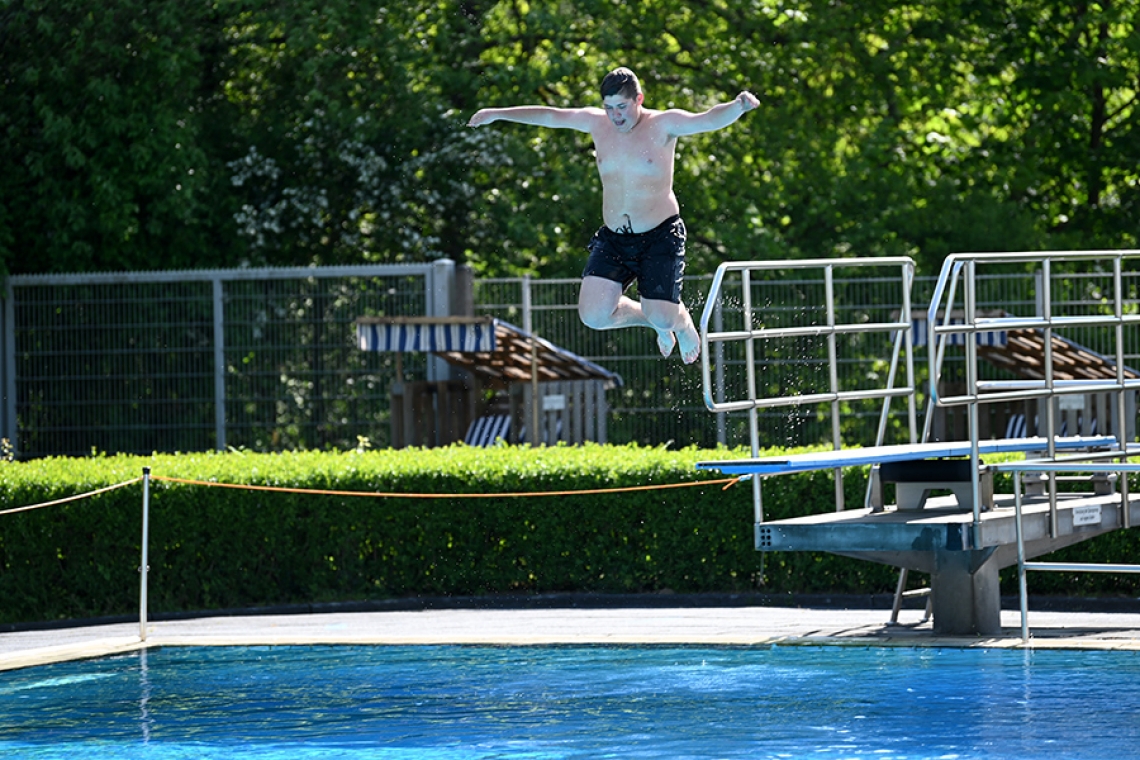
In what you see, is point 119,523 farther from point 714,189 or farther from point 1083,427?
point 714,189

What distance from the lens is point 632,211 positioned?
1062 cm

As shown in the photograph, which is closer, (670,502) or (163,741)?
(163,741)

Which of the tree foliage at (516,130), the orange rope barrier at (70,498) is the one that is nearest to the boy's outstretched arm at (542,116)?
the orange rope barrier at (70,498)

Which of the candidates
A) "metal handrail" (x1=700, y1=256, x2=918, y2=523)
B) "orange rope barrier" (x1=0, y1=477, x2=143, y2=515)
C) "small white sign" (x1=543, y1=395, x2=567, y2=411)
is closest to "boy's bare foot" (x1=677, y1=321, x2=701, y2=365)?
"metal handrail" (x1=700, y1=256, x2=918, y2=523)

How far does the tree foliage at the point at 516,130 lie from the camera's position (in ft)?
78.7

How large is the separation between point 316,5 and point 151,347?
22.2 ft

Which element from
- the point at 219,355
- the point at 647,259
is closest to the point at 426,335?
the point at 219,355

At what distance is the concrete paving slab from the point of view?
11.8 metres

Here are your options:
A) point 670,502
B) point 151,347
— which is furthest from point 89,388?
point 670,502

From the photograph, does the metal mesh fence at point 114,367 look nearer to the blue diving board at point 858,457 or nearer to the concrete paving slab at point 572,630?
the concrete paving slab at point 572,630

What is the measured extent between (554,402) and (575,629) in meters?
6.70

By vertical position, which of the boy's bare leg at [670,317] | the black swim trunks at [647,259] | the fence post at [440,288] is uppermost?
the fence post at [440,288]

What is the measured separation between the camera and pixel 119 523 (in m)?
14.7

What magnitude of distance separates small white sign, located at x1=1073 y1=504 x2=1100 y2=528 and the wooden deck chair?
8.81 metres
